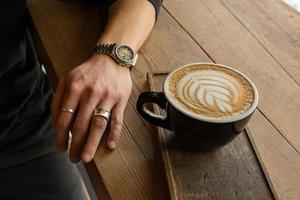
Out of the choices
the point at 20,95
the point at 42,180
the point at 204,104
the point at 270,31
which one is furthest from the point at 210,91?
the point at 42,180

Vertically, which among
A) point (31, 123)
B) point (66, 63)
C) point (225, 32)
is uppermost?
point (225, 32)

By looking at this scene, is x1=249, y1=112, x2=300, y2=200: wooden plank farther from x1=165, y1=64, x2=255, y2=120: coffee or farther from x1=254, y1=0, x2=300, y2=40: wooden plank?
x1=254, y1=0, x2=300, y2=40: wooden plank

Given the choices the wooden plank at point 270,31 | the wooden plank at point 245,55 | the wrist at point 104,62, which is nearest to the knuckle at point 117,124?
the wrist at point 104,62

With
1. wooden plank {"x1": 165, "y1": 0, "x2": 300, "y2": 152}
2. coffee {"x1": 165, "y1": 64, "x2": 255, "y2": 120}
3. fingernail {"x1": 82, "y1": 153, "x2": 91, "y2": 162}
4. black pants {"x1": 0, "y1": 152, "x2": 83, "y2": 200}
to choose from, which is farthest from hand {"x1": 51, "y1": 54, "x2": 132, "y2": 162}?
black pants {"x1": 0, "y1": 152, "x2": 83, "y2": 200}

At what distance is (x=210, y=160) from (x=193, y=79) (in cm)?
11

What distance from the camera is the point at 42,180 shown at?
3.14ft

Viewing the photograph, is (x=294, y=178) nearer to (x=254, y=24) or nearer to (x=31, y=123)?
(x=254, y=24)

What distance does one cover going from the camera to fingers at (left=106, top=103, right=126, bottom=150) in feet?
1.79

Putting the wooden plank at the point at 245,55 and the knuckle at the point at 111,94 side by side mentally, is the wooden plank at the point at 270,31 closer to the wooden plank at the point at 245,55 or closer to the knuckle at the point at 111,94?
the wooden plank at the point at 245,55

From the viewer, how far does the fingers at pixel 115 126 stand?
1.79ft

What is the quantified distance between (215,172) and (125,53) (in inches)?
10.7

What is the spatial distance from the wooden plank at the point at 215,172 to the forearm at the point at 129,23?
0.73ft

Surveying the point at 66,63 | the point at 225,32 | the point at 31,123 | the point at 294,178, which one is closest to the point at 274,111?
the point at 294,178

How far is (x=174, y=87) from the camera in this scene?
0.53 metres
